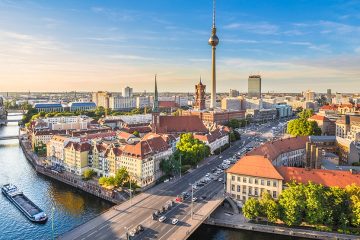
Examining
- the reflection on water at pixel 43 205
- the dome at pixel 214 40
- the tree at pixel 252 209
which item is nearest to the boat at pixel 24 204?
the reflection on water at pixel 43 205

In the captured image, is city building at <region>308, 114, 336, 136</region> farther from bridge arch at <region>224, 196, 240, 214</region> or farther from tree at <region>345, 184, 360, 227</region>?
tree at <region>345, 184, 360, 227</region>

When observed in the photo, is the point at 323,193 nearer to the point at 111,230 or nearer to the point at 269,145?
the point at 269,145

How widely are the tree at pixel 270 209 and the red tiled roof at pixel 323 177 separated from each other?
6727 mm

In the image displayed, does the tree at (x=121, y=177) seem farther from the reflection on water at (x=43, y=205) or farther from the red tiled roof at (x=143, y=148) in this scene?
the red tiled roof at (x=143, y=148)

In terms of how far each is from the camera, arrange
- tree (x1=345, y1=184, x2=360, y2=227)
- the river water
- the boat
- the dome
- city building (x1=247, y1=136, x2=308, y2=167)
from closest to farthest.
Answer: tree (x1=345, y1=184, x2=360, y2=227) < the river water < the boat < city building (x1=247, y1=136, x2=308, y2=167) < the dome

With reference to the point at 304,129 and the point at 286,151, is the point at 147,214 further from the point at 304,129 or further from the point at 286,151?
the point at 304,129

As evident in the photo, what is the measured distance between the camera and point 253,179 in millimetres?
67062

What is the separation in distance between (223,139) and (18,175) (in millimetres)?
74865

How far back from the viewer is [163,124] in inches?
5723

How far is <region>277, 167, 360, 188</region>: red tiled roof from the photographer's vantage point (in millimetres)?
61366

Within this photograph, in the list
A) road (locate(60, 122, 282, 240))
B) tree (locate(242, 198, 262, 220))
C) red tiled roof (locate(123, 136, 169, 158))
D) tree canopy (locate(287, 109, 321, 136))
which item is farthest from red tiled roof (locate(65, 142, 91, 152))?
Result: tree canopy (locate(287, 109, 321, 136))

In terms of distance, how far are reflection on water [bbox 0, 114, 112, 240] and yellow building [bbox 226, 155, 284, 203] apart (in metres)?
28.9

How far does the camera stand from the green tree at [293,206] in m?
57.2

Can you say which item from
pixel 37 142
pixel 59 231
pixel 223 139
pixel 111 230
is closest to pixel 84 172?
pixel 59 231
